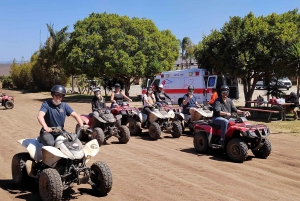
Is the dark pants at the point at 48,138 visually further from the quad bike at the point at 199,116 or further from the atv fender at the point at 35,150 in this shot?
the quad bike at the point at 199,116

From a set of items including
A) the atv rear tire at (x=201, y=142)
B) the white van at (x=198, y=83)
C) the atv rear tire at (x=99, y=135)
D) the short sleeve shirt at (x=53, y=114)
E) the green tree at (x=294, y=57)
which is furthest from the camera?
the white van at (x=198, y=83)

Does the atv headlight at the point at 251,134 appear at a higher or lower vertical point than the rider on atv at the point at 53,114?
lower

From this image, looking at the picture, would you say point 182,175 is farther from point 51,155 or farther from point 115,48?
point 115,48

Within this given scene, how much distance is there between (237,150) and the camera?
8016 millimetres

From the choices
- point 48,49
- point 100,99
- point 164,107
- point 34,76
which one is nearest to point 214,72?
point 164,107

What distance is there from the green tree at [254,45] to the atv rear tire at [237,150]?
35.4ft

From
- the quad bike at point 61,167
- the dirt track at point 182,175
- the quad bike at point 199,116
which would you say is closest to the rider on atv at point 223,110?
the dirt track at point 182,175

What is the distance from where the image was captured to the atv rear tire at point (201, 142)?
351 inches

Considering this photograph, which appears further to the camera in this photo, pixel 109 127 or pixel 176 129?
pixel 176 129

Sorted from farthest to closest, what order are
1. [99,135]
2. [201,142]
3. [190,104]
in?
1. [190,104]
2. [99,135]
3. [201,142]

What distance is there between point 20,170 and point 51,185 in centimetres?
121

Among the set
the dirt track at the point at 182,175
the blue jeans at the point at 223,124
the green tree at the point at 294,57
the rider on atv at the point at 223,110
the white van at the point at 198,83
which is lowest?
the dirt track at the point at 182,175

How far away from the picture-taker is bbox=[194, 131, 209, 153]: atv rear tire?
351 inches

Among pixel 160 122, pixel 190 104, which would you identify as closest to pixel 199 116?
pixel 190 104
